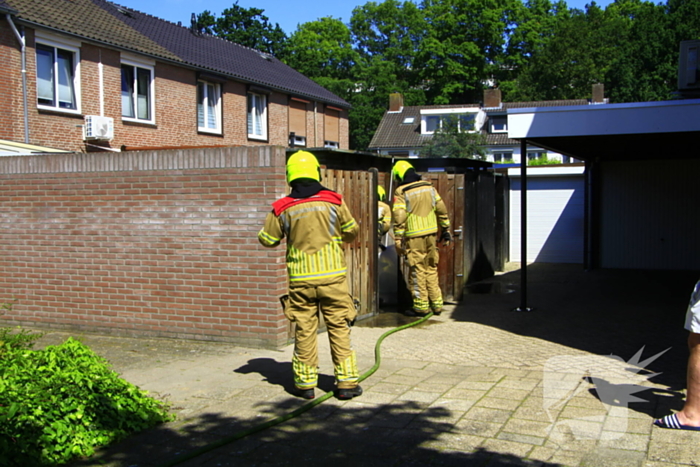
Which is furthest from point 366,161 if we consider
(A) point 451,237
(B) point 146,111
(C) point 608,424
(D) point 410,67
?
(D) point 410,67

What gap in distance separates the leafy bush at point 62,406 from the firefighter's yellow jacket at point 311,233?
148cm

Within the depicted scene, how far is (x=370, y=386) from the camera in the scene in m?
5.85

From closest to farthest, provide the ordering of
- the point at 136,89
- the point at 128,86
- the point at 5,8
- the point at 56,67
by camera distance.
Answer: the point at 5,8 → the point at 56,67 → the point at 128,86 → the point at 136,89

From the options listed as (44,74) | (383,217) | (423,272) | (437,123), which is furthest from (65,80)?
Result: (437,123)

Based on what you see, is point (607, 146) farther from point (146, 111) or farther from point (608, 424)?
point (146, 111)

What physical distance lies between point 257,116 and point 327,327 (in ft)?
76.8

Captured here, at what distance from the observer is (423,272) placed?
9312mm

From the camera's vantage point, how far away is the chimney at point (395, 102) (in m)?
61.4

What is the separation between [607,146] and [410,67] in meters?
62.5

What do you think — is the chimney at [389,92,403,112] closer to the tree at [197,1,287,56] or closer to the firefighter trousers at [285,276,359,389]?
the tree at [197,1,287,56]

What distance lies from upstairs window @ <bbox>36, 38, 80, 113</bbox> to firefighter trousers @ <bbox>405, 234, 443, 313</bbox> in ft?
43.1

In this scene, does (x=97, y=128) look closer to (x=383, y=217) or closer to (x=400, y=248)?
(x=383, y=217)

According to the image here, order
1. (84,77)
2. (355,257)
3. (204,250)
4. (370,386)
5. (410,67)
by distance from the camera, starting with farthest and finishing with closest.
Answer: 1. (410,67)
2. (84,77)
3. (355,257)
4. (204,250)
5. (370,386)

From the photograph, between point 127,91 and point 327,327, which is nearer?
point 327,327
